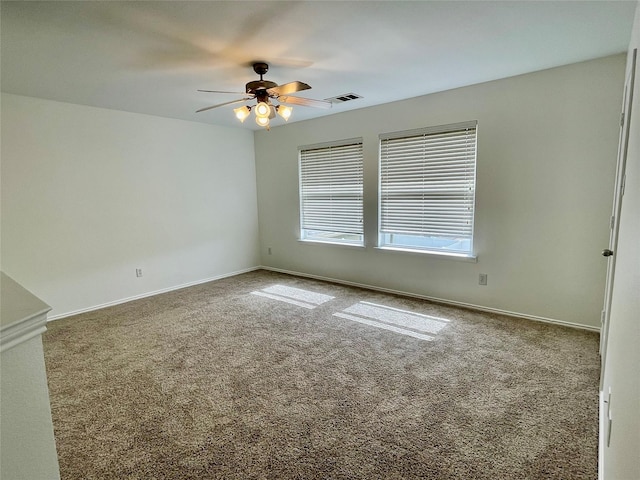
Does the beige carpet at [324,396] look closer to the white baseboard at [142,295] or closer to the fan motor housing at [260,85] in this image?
the white baseboard at [142,295]

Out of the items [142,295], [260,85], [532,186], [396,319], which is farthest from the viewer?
[142,295]

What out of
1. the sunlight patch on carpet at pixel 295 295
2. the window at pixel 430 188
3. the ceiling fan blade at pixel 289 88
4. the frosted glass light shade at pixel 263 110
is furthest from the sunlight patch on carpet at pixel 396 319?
the ceiling fan blade at pixel 289 88

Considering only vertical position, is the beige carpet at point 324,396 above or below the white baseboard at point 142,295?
below

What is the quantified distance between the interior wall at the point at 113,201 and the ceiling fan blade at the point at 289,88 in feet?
8.79

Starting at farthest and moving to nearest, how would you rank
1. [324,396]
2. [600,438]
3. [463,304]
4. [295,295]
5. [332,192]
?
[332,192]
[295,295]
[463,304]
[324,396]
[600,438]

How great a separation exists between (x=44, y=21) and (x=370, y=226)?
3.75m

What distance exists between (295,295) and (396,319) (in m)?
1.51

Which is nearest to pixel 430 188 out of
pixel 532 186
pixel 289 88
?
pixel 532 186

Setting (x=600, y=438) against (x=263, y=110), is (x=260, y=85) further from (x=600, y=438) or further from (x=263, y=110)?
(x=600, y=438)

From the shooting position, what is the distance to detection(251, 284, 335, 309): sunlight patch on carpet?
4.25m

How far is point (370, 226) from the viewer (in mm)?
4668

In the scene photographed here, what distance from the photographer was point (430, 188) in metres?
4.06

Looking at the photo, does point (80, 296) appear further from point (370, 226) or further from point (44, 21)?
point (370, 226)

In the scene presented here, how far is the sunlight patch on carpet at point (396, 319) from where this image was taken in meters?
3.32
